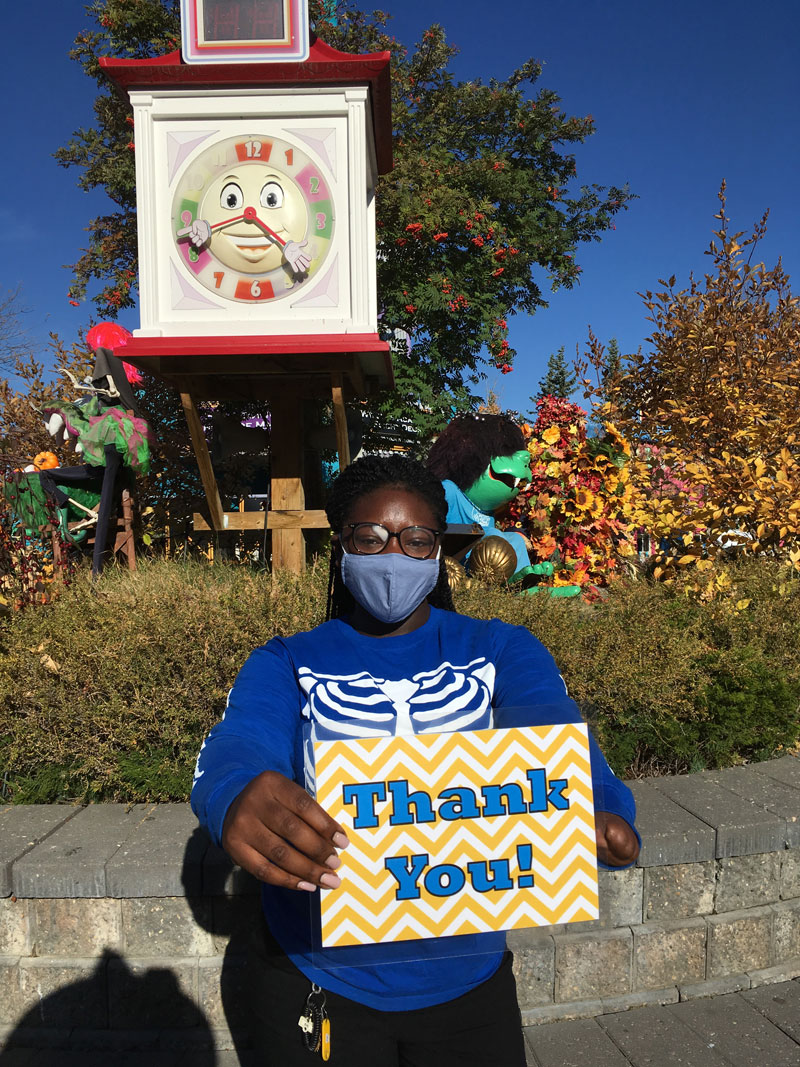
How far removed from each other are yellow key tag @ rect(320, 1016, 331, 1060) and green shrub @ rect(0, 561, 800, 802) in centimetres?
157

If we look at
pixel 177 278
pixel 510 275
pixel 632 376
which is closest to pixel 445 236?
pixel 510 275

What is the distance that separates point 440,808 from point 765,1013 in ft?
6.78

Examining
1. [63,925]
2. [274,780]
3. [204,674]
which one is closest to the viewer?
[274,780]

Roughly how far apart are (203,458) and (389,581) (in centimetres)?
409

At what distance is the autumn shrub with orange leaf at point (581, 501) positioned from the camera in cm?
559

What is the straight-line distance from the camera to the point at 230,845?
105cm

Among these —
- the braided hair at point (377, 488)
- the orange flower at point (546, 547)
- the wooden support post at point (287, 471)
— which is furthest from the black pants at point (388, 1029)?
the orange flower at point (546, 547)

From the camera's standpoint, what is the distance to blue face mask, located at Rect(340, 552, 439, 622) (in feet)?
4.92

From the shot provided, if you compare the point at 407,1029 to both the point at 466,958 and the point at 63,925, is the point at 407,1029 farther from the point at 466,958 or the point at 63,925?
the point at 63,925

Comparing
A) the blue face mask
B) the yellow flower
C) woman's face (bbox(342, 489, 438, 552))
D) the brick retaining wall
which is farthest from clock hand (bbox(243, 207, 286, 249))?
the blue face mask

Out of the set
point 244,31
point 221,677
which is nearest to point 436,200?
point 244,31

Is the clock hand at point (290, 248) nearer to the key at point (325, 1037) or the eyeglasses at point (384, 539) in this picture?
the eyeglasses at point (384, 539)

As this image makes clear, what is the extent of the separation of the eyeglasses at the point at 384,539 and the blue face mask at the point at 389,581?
0.05ft

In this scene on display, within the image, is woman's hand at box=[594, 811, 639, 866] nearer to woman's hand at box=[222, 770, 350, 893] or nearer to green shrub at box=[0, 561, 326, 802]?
woman's hand at box=[222, 770, 350, 893]
